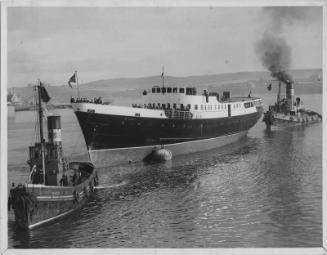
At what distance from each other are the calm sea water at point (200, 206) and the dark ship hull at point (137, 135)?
4.21 feet

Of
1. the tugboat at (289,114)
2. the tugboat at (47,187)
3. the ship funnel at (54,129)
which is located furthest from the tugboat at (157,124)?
the tugboat at (289,114)

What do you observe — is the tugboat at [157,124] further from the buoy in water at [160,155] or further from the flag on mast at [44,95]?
the flag on mast at [44,95]

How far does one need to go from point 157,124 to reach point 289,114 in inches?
987

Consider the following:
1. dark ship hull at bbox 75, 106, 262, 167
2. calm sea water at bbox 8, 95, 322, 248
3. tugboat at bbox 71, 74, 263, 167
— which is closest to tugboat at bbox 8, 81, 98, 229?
calm sea water at bbox 8, 95, 322, 248

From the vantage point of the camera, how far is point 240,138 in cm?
4366

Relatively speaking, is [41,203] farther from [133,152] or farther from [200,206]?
[133,152]

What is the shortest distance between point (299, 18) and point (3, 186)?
15.7m

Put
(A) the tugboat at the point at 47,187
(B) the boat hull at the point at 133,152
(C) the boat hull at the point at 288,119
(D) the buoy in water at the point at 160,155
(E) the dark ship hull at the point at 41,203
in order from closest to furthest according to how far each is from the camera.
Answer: (E) the dark ship hull at the point at 41,203
(A) the tugboat at the point at 47,187
(B) the boat hull at the point at 133,152
(D) the buoy in water at the point at 160,155
(C) the boat hull at the point at 288,119

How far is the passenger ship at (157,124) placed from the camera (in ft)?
102

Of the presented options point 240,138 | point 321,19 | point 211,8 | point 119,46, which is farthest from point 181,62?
point 240,138

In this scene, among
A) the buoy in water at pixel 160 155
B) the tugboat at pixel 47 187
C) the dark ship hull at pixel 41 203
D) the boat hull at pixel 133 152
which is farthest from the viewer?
the buoy in water at pixel 160 155

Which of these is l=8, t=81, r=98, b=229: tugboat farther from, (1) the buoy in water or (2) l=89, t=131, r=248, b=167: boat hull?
(1) the buoy in water

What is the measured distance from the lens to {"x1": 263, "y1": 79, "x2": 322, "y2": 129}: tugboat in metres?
50.3

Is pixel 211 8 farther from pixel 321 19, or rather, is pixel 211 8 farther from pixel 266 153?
pixel 266 153
